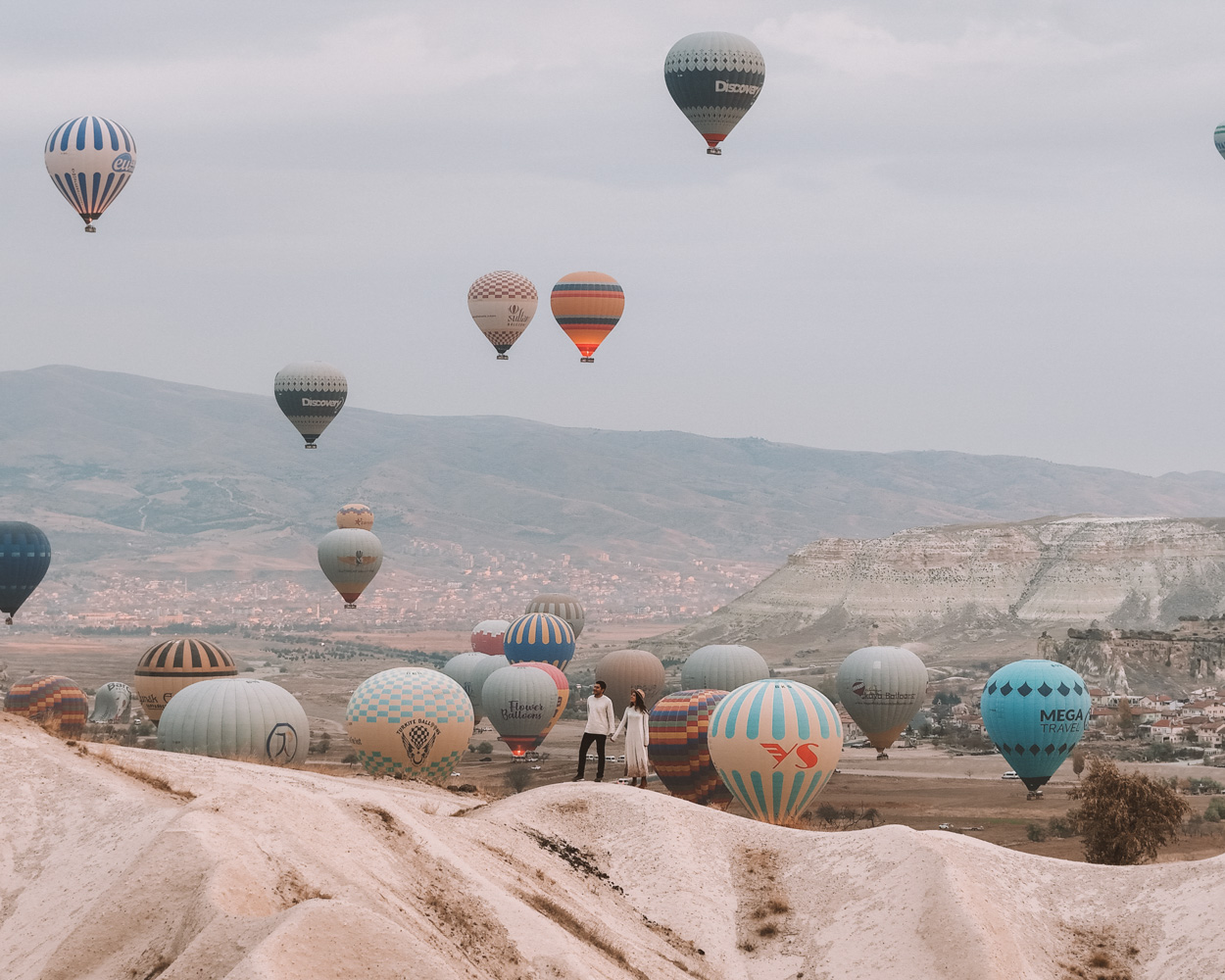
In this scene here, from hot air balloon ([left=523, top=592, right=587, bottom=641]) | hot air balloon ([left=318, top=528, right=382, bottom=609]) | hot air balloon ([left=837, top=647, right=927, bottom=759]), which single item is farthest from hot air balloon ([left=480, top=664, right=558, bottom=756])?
→ hot air balloon ([left=318, top=528, right=382, bottom=609])

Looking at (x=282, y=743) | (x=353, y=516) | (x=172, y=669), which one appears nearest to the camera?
(x=282, y=743)

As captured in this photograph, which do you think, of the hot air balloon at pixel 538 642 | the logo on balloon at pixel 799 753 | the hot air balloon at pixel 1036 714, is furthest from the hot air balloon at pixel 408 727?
the hot air balloon at pixel 538 642

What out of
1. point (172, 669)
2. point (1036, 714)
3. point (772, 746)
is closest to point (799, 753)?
point (772, 746)

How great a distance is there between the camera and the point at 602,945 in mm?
21641

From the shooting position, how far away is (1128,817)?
112 ft

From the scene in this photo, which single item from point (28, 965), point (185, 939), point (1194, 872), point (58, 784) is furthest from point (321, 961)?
point (1194, 872)

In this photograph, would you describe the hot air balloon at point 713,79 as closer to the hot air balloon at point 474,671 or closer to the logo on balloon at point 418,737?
the logo on balloon at point 418,737

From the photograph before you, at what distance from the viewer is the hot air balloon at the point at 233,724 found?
125ft

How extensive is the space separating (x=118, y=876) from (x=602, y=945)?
587cm

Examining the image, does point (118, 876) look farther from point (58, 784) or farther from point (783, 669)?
point (783, 669)

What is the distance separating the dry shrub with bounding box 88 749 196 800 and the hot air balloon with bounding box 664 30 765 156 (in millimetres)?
34790

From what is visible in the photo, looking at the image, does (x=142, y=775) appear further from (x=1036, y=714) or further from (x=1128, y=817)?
(x=1036, y=714)

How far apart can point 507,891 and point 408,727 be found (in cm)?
1967

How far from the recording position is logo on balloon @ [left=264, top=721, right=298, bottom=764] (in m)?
→ 38.7
